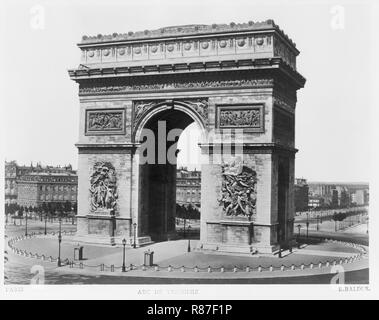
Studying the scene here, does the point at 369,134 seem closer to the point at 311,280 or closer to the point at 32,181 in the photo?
the point at 311,280

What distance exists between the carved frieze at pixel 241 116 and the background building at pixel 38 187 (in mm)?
46572

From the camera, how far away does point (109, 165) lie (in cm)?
3347

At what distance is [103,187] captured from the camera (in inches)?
1315

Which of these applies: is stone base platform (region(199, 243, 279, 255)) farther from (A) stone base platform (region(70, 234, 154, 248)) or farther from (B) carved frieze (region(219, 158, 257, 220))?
(A) stone base platform (region(70, 234, 154, 248))

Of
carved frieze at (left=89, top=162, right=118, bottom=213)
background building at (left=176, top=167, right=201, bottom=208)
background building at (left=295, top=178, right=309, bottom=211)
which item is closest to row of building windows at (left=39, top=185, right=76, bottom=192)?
background building at (left=176, top=167, right=201, bottom=208)

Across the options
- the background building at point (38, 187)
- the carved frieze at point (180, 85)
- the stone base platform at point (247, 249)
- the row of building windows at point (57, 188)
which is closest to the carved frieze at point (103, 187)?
the carved frieze at point (180, 85)

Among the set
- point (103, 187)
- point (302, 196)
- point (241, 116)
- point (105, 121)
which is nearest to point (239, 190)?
point (241, 116)

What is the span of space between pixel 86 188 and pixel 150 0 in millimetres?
15018

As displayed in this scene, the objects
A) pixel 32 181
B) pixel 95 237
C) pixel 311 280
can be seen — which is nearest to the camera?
pixel 311 280

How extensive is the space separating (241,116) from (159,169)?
759 centimetres

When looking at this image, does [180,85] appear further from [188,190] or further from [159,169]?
[188,190]

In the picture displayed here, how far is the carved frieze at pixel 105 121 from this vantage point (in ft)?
110

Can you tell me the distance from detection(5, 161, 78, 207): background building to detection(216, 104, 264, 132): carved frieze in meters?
46.6
